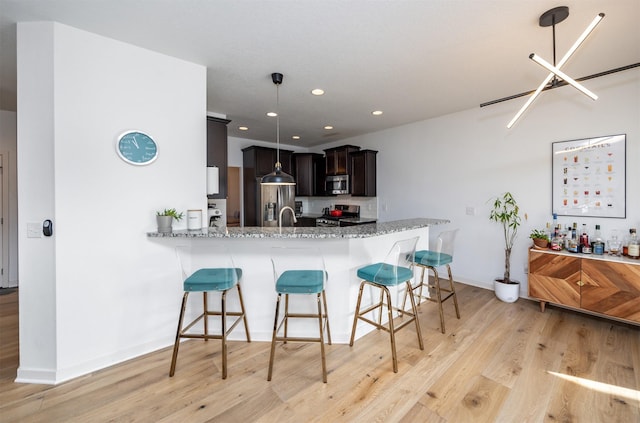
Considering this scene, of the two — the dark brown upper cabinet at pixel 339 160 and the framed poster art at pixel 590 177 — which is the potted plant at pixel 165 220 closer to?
the dark brown upper cabinet at pixel 339 160

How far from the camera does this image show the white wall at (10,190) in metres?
3.86

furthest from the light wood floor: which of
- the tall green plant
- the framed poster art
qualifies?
the framed poster art

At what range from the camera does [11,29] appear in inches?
82.0

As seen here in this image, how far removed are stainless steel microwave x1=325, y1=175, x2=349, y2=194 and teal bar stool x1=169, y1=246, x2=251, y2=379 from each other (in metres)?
3.39

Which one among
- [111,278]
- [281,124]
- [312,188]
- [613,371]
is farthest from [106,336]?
[312,188]

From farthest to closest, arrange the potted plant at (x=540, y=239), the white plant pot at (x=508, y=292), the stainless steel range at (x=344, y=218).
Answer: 1. the stainless steel range at (x=344, y=218)
2. the white plant pot at (x=508, y=292)
3. the potted plant at (x=540, y=239)

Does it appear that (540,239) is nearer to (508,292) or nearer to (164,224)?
(508,292)

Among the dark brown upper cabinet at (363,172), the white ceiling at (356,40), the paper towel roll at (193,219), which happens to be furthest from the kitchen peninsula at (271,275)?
the dark brown upper cabinet at (363,172)

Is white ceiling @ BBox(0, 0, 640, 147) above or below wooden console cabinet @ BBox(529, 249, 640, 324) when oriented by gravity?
above

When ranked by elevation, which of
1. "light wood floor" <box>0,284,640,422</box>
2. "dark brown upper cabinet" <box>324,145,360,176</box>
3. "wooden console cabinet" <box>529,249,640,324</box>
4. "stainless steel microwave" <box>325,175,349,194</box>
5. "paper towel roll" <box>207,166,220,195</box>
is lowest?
"light wood floor" <box>0,284,640,422</box>

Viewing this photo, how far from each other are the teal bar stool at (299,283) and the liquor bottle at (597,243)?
286 cm

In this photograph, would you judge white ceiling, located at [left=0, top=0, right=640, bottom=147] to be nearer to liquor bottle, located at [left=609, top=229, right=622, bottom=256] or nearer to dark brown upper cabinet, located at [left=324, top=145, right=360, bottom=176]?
liquor bottle, located at [left=609, top=229, right=622, bottom=256]

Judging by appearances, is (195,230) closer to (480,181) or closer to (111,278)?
(111,278)

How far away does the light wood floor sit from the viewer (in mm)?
1735
